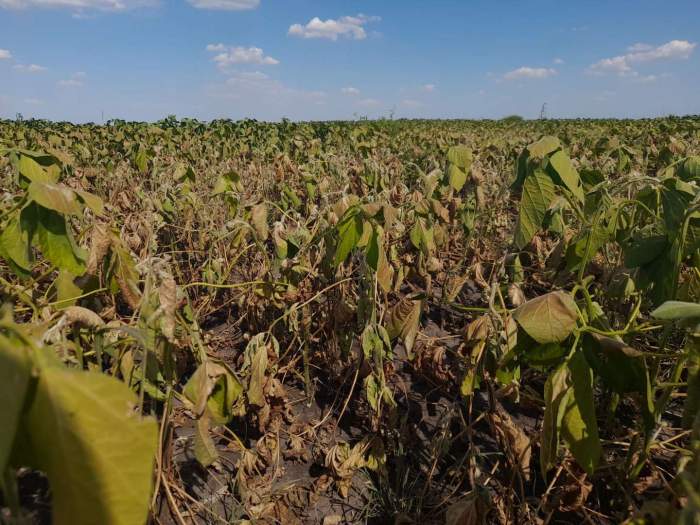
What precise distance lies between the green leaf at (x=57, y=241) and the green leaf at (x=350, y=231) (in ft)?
2.19

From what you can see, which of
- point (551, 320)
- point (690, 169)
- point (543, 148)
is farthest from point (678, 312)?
point (690, 169)

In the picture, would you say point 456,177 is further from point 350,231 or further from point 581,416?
point 581,416

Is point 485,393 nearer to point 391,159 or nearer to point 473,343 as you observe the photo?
point 473,343

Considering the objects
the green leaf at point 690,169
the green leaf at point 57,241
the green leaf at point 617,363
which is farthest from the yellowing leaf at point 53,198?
the green leaf at point 690,169

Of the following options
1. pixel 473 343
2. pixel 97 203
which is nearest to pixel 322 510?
pixel 473 343

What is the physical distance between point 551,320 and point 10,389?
0.83 meters

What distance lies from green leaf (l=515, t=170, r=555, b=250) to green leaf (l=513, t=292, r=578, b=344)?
334 millimetres

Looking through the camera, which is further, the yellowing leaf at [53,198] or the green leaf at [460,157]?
the green leaf at [460,157]

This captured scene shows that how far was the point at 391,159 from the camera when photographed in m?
5.45

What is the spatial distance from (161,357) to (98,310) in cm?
64

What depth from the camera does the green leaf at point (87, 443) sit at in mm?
452

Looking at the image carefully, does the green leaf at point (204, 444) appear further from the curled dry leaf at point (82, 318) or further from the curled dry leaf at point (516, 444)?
the curled dry leaf at point (516, 444)

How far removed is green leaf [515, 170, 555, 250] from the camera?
1.26m

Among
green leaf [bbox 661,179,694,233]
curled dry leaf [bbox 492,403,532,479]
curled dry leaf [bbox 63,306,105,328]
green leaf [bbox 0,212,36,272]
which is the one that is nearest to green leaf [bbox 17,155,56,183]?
green leaf [bbox 0,212,36,272]
